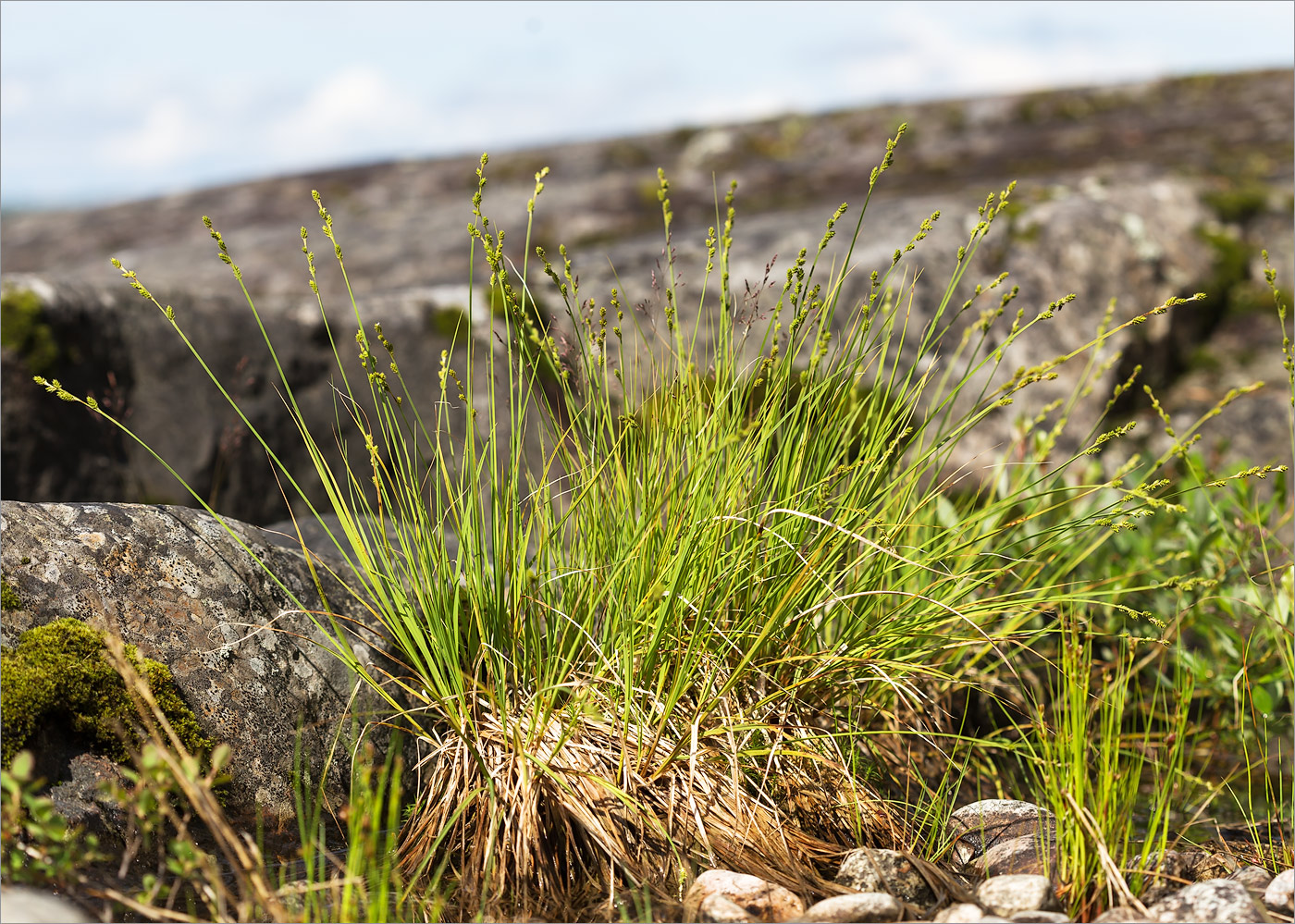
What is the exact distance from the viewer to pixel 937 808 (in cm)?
207

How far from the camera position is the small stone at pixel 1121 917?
1.61 meters

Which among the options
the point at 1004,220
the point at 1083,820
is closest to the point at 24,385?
the point at 1083,820

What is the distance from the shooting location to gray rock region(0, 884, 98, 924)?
1.35 m

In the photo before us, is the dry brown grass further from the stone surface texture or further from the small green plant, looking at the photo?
the small green plant

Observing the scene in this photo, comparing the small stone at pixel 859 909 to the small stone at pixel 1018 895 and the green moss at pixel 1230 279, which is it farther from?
the green moss at pixel 1230 279

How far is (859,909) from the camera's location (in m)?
1.61

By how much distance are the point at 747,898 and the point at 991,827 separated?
2.45 feet

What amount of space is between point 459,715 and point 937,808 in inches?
43.0

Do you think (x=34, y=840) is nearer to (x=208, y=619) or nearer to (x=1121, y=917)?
(x=208, y=619)

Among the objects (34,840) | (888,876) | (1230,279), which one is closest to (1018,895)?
(888,876)

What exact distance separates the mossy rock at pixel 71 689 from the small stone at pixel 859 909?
1261 millimetres

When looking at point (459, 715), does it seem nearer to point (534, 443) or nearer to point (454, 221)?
point (534, 443)

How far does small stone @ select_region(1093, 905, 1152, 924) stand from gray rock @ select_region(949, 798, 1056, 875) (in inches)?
11.5

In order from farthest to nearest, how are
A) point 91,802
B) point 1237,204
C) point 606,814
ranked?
point 1237,204
point 606,814
point 91,802
